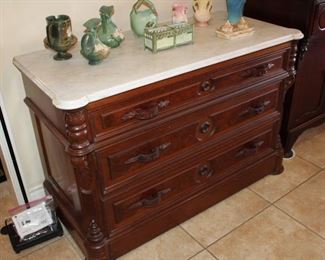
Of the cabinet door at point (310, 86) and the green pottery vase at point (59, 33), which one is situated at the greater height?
the green pottery vase at point (59, 33)

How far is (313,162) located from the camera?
2.23 m

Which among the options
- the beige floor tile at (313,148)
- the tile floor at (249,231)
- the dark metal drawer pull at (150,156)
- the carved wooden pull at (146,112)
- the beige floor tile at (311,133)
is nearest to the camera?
the carved wooden pull at (146,112)

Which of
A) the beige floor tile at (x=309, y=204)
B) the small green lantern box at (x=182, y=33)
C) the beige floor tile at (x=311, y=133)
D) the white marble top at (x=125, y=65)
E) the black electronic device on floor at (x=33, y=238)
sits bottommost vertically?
the beige floor tile at (x=311, y=133)

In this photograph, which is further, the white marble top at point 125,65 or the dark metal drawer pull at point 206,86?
the dark metal drawer pull at point 206,86

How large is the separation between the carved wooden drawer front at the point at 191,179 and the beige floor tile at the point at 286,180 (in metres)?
0.19

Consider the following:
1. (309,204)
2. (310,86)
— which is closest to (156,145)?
(309,204)

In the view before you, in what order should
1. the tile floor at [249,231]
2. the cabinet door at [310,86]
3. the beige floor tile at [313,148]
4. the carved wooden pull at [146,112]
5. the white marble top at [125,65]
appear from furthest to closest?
the beige floor tile at [313,148]
the cabinet door at [310,86]
the tile floor at [249,231]
the carved wooden pull at [146,112]
the white marble top at [125,65]

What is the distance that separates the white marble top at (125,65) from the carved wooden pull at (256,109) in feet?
1.00

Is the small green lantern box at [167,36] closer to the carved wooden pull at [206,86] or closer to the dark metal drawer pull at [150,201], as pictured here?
the carved wooden pull at [206,86]

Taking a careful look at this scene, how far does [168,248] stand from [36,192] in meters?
0.74

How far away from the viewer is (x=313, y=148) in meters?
2.35

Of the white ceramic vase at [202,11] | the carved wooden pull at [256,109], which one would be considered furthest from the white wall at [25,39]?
the carved wooden pull at [256,109]

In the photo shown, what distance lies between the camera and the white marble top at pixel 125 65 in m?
1.24

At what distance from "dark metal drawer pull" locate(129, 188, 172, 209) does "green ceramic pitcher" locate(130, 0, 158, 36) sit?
708 millimetres
